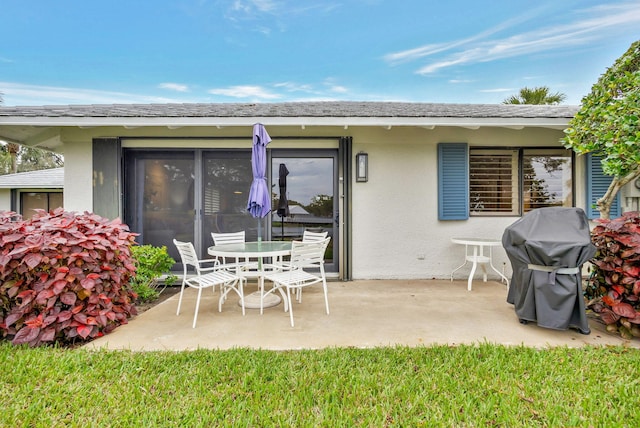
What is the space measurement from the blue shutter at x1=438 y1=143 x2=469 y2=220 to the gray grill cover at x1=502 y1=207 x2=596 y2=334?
2.27 m

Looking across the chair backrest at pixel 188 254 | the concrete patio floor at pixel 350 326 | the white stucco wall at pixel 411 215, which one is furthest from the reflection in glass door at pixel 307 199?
the chair backrest at pixel 188 254

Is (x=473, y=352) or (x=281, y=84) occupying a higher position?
(x=281, y=84)

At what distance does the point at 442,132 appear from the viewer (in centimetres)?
552

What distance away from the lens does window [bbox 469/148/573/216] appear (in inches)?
221

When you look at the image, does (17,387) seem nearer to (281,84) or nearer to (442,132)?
(442,132)

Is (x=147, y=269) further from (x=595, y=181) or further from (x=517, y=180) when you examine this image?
(x=595, y=181)

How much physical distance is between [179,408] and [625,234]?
4.21 m

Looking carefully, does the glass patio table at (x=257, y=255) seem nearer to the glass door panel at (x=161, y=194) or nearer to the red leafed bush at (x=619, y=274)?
the glass door panel at (x=161, y=194)

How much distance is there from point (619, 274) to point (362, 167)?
3.62 metres

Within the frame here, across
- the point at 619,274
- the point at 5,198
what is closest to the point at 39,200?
the point at 5,198

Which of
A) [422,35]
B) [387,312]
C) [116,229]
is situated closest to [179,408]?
[116,229]

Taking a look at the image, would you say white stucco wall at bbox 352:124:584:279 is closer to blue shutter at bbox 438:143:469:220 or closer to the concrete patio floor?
blue shutter at bbox 438:143:469:220

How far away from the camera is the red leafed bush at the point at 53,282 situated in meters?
2.75

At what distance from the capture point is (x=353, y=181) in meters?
5.52
